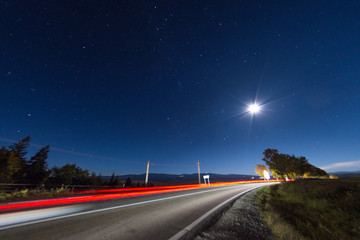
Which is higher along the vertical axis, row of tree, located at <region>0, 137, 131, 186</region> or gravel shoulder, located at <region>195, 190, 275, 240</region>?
row of tree, located at <region>0, 137, 131, 186</region>

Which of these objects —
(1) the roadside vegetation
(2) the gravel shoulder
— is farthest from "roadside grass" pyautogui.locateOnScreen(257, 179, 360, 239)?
(1) the roadside vegetation

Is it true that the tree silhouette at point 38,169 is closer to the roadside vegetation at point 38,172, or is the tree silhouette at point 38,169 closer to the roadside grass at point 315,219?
the roadside vegetation at point 38,172

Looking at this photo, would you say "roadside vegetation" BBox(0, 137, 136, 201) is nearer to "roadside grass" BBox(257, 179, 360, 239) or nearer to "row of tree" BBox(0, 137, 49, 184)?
"row of tree" BBox(0, 137, 49, 184)

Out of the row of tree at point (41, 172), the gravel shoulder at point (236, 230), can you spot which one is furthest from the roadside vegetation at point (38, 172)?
the gravel shoulder at point (236, 230)

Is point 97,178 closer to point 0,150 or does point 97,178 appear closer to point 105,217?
point 0,150

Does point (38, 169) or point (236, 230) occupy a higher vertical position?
point (38, 169)

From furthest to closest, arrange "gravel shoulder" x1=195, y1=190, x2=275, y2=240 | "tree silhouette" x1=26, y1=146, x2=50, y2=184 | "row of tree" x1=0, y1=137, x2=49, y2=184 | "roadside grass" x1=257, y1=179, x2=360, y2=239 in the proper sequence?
"tree silhouette" x1=26, y1=146, x2=50, y2=184, "row of tree" x1=0, y1=137, x2=49, y2=184, "roadside grass" x1=257, y1=179, x2=360, y2=239, "gravel shoulder" x1=195, y1=190, x2=275, y2=240

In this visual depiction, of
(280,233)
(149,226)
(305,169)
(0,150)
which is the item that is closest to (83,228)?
(149,226)

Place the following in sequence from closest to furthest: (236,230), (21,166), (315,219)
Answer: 1. (236,230)
2. (315,219)
3. (21,166)

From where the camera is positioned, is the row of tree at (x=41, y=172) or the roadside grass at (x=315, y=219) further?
the row of tree at (x=41, y=172)

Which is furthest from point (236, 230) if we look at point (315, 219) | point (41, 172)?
point (41, 172)

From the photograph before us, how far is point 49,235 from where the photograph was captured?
3.28 meters

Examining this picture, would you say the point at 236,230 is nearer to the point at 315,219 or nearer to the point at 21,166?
the point at 315,219

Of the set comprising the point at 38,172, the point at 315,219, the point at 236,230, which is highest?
the point at 38,172
